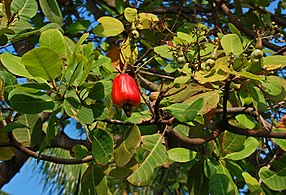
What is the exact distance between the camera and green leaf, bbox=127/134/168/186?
3.79 feet

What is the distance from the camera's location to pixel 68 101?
1061 mm

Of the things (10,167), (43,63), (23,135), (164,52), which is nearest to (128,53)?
(164,52)

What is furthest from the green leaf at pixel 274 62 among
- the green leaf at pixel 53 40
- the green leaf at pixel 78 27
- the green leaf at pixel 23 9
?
the green leaf at pixel 78 27

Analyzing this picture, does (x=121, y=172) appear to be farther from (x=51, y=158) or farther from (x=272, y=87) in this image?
(x=272, y=87)

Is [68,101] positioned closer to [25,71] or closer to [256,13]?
[25,71]

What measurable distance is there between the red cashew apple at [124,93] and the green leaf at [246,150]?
0.35 m

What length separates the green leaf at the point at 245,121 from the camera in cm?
131

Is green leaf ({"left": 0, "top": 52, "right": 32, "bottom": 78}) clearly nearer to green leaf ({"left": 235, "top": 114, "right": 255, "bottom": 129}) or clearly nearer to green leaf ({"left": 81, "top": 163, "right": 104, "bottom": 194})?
green leaf ({"left": 81, "top": 163, "right": 104, "bottom": 194})

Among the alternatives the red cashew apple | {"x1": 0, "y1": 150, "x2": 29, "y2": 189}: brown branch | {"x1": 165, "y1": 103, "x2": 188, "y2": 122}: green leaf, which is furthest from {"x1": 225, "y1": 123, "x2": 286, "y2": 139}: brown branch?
{"x1": 0, "y1": 150, "x2": 29, "y2": 189}: brown branch

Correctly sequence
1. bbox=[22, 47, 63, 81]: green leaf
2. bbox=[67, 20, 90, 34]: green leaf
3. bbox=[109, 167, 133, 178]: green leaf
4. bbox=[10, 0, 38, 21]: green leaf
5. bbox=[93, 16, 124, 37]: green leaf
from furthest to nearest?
bbox=[67, 20, 90, 34]: green leaf
bbox=[93, 16, 124, 37]: green leaf
bbox=[10, 0, 38, 21]: green leaf
bbox=[109, 167, 133, 178]: green leaf
bbox=[22, 47, 63, 81]: green leaf

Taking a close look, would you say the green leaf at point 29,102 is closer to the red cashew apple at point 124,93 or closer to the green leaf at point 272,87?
the red cashew apple at point 124,93

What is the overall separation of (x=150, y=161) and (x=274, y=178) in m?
0.33

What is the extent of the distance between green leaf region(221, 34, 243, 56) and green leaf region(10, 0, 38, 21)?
0.50 metres

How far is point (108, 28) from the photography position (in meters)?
1.52
